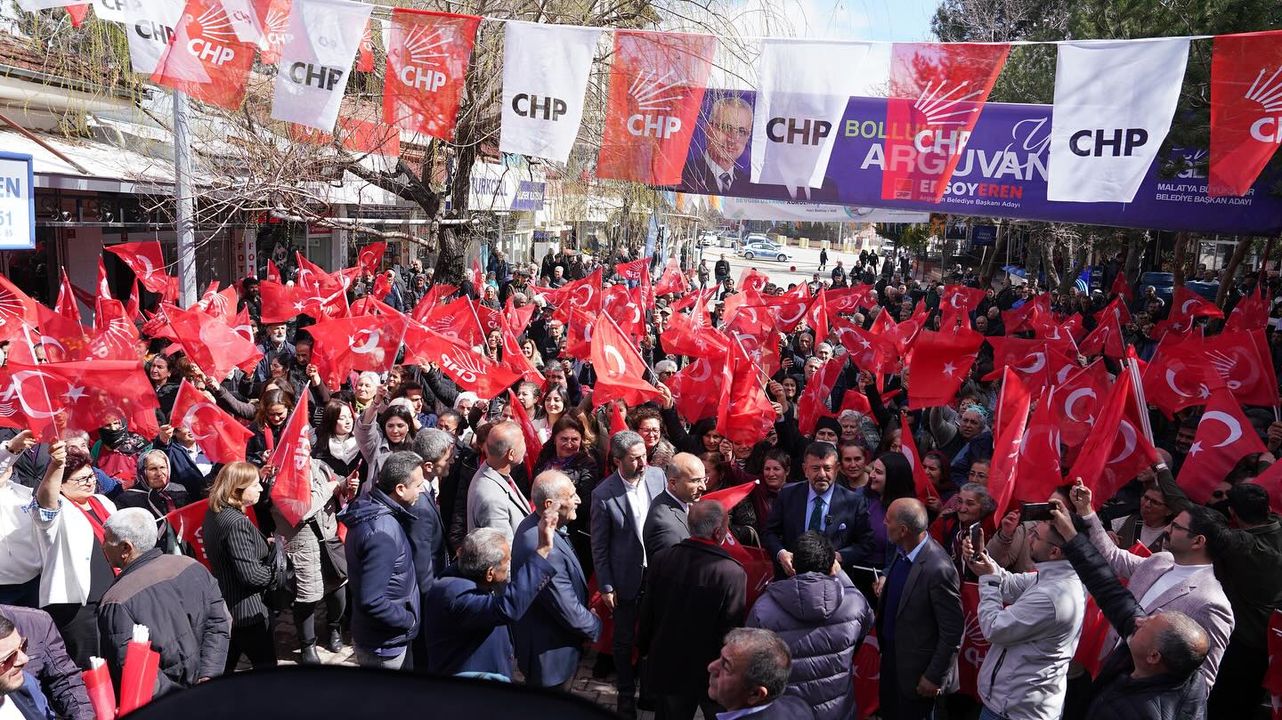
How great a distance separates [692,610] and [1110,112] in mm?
5518

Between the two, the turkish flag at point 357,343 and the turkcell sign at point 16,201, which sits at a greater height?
the turkcell sign at point 16,201

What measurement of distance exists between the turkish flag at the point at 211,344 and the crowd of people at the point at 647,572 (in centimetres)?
135

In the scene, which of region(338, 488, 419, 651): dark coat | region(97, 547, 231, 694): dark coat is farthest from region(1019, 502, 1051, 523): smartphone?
region(97, 547, 231, 694): dark coat

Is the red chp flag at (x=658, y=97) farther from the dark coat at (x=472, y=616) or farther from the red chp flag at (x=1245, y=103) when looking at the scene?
the dark coat at (x=472, y=616)

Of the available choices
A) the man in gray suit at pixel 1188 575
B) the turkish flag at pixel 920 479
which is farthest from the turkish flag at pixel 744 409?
the man in gray suit at pixel 1188 575

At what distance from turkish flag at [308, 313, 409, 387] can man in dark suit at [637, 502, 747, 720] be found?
4.90m

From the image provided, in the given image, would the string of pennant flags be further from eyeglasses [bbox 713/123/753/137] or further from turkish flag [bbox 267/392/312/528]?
turkish flag [bbox 267/392/312/528]

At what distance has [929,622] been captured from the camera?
15.4ft

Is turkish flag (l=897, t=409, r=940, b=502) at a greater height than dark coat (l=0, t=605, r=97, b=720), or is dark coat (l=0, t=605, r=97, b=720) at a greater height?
turkish flag (l=897, t=409, r=940, b=502)

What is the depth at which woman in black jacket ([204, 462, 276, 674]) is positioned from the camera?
5094 mm

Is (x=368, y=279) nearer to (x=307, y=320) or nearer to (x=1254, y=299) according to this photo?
(x=307, y=320)

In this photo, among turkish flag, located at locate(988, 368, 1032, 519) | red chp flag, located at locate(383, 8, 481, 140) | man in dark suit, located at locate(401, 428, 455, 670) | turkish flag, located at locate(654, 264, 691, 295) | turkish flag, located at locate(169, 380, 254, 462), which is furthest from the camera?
turkish flag, located at locate(654, 264, 691, 295)

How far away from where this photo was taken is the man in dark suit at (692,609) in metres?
4.70

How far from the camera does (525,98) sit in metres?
8.66
